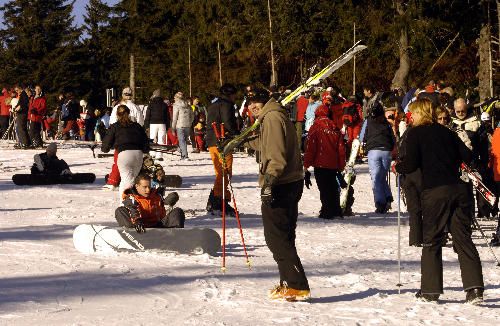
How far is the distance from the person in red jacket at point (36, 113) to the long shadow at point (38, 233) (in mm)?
16316

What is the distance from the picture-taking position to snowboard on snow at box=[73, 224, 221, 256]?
1129cm

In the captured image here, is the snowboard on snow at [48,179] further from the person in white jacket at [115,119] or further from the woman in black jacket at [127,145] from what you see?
the woman in black jacket at [127,145]

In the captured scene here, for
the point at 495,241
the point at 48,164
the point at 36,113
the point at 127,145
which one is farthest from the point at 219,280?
the point at 36,113

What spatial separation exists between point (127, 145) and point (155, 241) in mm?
4091

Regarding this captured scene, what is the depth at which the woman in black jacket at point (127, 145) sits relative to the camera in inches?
594

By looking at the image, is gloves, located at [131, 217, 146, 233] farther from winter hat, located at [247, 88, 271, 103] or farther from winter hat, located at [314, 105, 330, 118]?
winter hat, located at [314, 105, 330, 118]

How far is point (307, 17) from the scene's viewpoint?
58.6 m

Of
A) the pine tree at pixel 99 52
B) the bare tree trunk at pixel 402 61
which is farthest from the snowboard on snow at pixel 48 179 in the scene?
the pine tree at pixel 99 52

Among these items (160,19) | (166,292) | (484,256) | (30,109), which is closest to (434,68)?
(30,109)

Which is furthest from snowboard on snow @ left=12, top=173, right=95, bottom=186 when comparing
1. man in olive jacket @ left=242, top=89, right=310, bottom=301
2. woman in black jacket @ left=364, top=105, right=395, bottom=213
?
man in olive jacket @ left=242, top=89, right=310, bottom=301

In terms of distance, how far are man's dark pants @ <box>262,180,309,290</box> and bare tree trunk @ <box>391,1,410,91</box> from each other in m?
35.2

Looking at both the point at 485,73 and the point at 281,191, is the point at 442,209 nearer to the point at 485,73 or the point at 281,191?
the point at 281,191

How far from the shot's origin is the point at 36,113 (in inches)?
1172

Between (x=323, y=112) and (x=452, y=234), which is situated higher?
(x=323, y=112)
